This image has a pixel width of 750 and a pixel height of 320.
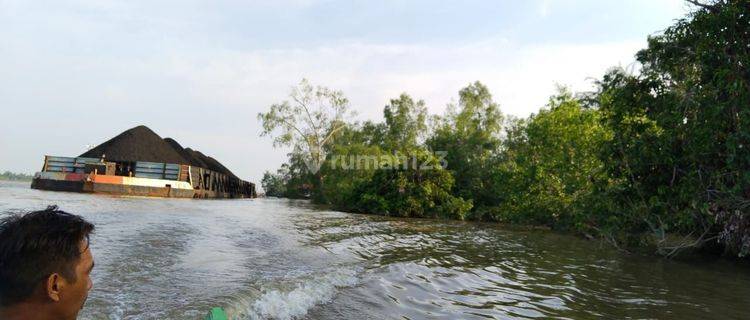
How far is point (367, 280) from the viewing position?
261 inches

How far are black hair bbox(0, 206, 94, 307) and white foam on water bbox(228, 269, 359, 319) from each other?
121 inches

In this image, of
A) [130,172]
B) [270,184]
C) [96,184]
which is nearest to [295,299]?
[96,184]

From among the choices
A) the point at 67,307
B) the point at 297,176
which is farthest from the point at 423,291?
the point at 297,176

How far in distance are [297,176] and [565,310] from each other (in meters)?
52.1

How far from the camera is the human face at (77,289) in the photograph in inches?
61.1

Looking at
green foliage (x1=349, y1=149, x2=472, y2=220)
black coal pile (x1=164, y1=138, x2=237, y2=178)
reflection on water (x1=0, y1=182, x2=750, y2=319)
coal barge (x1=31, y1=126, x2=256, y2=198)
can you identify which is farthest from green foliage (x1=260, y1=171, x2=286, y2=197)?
reflection on water (x1=0, y1=182, x2=750, y2=319)

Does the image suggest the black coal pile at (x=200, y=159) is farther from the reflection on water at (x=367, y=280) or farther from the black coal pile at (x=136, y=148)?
the reflection on water at (x=367, y=280)

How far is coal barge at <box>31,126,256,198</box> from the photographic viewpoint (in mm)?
26953

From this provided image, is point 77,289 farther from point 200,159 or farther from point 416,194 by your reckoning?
point 200,159

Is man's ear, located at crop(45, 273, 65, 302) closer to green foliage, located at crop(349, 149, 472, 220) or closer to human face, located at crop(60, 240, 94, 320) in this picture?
human face, located at crop(60, 240, 94, 320)

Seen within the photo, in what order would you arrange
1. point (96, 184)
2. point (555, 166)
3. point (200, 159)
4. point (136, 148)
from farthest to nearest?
point (200, 159) < point (136, 148) < point (96, 184) < point (555, 166)

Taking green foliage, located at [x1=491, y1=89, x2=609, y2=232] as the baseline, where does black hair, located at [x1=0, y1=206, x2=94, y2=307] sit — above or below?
below

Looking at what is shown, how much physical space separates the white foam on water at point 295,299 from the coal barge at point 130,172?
2480cm

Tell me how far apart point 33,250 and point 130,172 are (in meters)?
31.8
